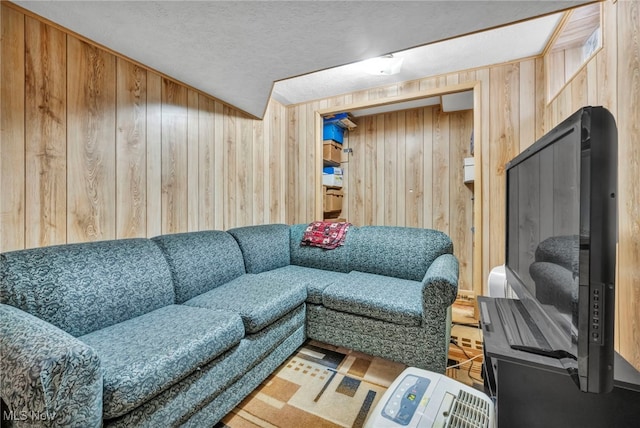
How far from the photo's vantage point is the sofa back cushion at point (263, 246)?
223 centimetres

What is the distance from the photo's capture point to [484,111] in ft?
7.93

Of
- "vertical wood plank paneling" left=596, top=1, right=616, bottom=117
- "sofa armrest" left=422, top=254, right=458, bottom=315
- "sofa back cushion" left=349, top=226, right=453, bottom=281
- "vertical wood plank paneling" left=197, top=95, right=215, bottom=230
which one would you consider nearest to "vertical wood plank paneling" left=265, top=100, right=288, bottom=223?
"vertical wood plank paneling" left=197, top=95, right=215, bottom=230

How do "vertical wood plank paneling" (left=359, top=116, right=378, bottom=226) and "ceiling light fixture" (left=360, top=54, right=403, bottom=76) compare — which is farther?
"vertical wood plank paneling" (left=359, top=116, right=378, bottom=226)

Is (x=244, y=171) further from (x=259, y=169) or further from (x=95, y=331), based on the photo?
(x=95, y=331)

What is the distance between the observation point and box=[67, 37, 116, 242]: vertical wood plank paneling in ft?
4.77

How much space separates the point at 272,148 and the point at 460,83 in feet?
6.59

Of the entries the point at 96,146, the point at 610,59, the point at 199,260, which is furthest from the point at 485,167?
the point at 96,146

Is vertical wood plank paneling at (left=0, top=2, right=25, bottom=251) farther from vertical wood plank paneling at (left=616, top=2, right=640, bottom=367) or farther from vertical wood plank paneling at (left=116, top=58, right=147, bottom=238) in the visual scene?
vertical wood plank paneling at (left=616, top=2, right=640, bottom=367)

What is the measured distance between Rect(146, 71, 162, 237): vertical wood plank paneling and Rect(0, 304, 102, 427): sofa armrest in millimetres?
1092

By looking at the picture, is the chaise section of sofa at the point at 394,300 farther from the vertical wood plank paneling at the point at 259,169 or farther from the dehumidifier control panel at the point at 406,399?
the vertical wood plank paneling at the point at 259,169

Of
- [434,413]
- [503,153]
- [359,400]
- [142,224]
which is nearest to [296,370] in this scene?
[359,400]

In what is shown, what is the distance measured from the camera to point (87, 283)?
1250 millimetres

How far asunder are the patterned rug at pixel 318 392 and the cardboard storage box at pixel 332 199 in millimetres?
1789

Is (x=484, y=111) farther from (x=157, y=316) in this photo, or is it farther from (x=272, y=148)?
(x=157, y=316)
